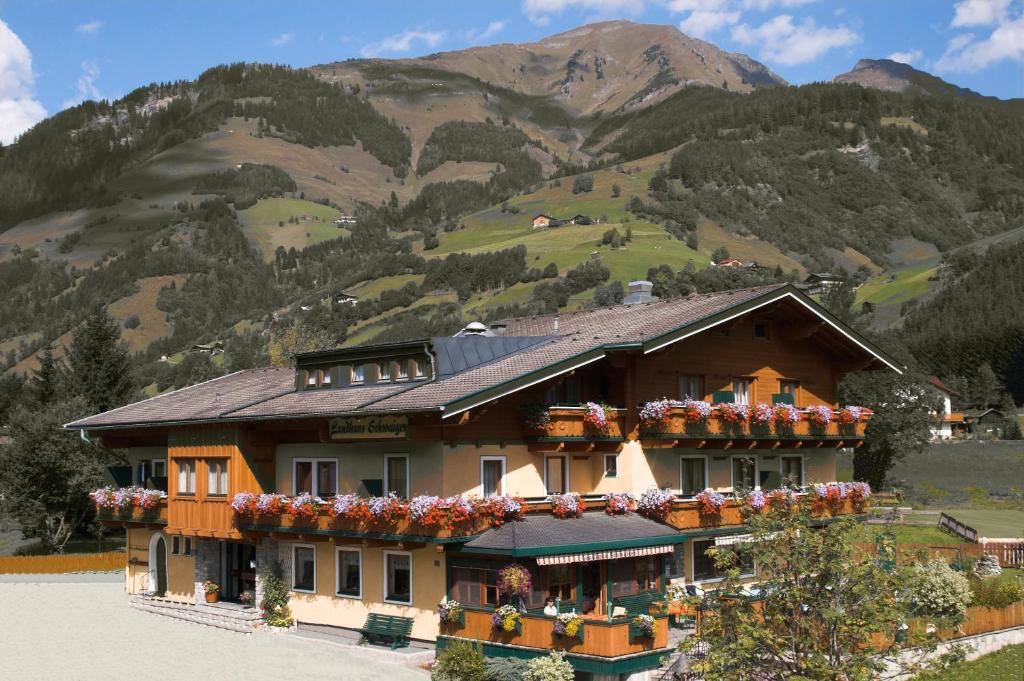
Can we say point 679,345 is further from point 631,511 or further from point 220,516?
point 220,516

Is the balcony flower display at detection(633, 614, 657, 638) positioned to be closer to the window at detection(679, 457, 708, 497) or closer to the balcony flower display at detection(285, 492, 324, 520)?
the window at detection(679, 457, 708, 497)

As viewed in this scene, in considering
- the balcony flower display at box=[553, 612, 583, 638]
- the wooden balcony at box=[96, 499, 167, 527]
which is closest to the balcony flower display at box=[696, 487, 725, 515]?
the balcony flower display at box=[553, 612, 583, 638]

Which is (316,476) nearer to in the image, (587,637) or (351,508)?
(351,508)

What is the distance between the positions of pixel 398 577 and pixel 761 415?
13253mm

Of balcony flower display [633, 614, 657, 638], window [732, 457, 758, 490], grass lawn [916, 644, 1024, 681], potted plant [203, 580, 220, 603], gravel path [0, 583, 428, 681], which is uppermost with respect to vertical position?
window [732, 457, 758, 490]

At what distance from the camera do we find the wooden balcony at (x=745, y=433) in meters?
35.7

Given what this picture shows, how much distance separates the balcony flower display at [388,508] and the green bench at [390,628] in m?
3.30

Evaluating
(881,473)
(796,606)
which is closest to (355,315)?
(881,473)

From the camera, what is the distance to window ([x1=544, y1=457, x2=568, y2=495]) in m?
35.0

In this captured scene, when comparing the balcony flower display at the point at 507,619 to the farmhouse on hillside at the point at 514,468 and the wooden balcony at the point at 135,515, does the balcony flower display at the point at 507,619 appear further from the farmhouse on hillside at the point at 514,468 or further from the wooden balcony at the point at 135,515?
the wooden balcony at the point at 135,515

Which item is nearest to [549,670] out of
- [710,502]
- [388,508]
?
[388,508]

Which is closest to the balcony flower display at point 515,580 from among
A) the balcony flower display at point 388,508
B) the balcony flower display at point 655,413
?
the balcony flower display at point 388,508

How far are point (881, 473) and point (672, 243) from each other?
108 metres

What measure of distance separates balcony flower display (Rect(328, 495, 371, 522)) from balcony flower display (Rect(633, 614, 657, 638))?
8.81 m
